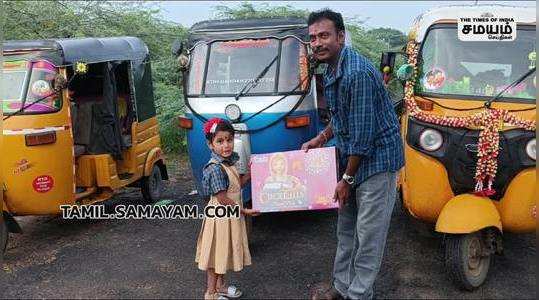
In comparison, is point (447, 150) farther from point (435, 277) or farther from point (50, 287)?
point (50, 287)

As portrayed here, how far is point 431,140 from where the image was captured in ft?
13.8

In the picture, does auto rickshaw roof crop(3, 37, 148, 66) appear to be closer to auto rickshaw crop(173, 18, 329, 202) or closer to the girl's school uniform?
auto rickshaw crop(173, 18, 329, 202)

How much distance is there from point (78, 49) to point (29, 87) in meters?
0.73

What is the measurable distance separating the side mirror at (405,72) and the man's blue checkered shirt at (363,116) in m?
1.16

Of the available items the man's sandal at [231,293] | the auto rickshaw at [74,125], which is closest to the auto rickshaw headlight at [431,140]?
the man's sandal at [231,293]

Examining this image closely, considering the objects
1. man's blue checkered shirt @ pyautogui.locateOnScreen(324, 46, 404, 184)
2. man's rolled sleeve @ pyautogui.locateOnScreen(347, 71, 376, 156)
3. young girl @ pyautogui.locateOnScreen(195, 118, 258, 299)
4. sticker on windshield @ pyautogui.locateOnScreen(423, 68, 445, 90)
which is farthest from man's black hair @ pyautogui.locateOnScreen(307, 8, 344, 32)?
sticker on windshield @ pyautogui.locateOnScreen(423, 68, 445, 90)

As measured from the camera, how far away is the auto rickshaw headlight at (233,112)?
536cm

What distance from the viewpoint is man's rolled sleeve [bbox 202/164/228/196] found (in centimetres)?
377

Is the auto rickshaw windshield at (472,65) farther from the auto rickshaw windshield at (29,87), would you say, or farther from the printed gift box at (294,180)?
the auto rickshaw windshield at (29,87)

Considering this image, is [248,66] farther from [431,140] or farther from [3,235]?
[3,235]

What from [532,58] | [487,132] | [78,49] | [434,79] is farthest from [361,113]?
[78,49]

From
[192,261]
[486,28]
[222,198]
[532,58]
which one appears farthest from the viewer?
[192,261]

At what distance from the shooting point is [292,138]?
541 cm

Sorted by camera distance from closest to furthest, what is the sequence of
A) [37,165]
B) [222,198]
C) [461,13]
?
1. [222,198]
2. [461,13]
3. [37,165]
